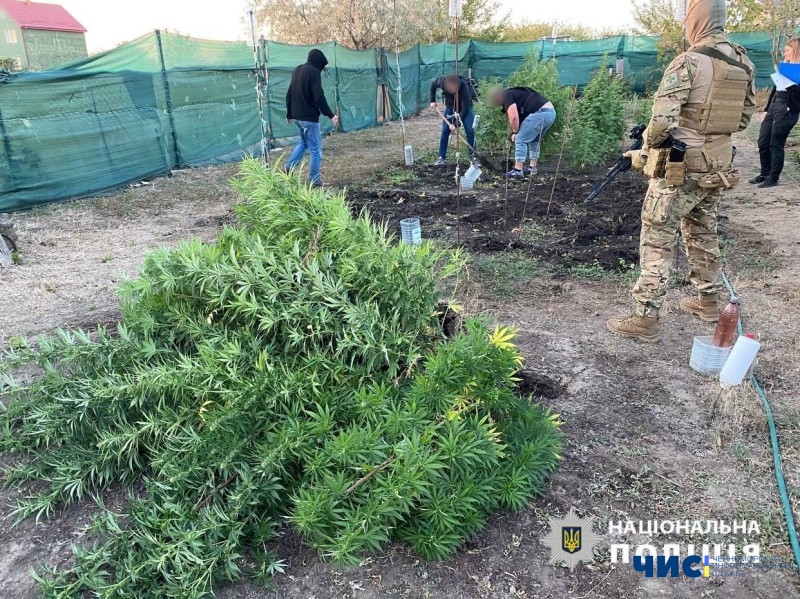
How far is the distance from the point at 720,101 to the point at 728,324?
4.15 feet

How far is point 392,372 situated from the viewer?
2.15 meters

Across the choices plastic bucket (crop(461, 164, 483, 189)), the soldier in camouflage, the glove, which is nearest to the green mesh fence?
plastic bucket (crop(461, 164, 483, 189))

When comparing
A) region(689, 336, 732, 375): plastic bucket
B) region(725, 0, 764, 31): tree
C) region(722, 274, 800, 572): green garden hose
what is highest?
region(725, 0, 764, 31): tree

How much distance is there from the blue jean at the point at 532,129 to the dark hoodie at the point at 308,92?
2593mm

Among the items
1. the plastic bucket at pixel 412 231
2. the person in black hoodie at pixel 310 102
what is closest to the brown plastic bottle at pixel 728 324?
the plastic bucket at pixel 412 231

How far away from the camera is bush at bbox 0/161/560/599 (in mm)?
1895

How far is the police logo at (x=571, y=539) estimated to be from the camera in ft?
6.70

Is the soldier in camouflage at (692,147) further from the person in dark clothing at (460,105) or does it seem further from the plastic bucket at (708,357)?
the person in dark clothing at (460,105)

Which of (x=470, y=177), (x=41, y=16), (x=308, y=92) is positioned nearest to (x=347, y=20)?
(x=308, y=92)

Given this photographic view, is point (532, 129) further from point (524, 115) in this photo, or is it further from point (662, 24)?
point (662, 24)

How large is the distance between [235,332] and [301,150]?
19.4ft

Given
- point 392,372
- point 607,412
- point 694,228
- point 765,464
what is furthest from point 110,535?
point 694,228

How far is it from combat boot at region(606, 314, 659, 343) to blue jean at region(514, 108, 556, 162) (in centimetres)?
483

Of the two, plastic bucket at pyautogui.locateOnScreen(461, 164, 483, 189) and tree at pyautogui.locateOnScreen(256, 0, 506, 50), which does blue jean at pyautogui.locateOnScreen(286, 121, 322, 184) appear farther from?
tree at pyautogui.locateOnScreen(256, 0, 506, 50)
